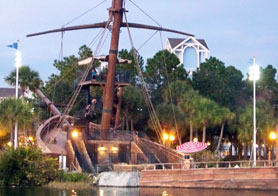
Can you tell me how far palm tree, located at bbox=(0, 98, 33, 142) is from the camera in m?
44.8

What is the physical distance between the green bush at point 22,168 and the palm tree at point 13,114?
13.4 ft

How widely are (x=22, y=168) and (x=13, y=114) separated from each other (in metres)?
5.58

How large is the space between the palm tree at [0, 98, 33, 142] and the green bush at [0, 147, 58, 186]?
13.4ft

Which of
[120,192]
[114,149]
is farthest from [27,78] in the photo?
[120,192]

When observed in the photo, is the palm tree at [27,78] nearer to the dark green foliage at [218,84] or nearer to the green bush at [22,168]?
the green bush at [22,168]

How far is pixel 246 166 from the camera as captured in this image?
4278 cm

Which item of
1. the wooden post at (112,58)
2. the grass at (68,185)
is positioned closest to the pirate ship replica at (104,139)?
the wooden post at (112,58)

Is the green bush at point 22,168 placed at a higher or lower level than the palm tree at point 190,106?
lower

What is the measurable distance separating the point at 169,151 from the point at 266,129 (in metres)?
17.1

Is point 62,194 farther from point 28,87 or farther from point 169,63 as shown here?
point 169,63

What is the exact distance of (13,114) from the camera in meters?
44.7

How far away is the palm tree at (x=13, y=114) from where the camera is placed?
4481cm

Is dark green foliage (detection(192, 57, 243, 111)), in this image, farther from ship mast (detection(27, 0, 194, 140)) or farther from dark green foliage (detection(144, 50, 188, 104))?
ship mast (detection(27, 0, 194, 140))

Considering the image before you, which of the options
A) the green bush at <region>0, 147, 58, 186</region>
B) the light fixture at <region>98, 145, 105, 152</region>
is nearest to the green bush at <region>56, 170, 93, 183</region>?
the green bush at <region>0, 147, 58, 186</region>
